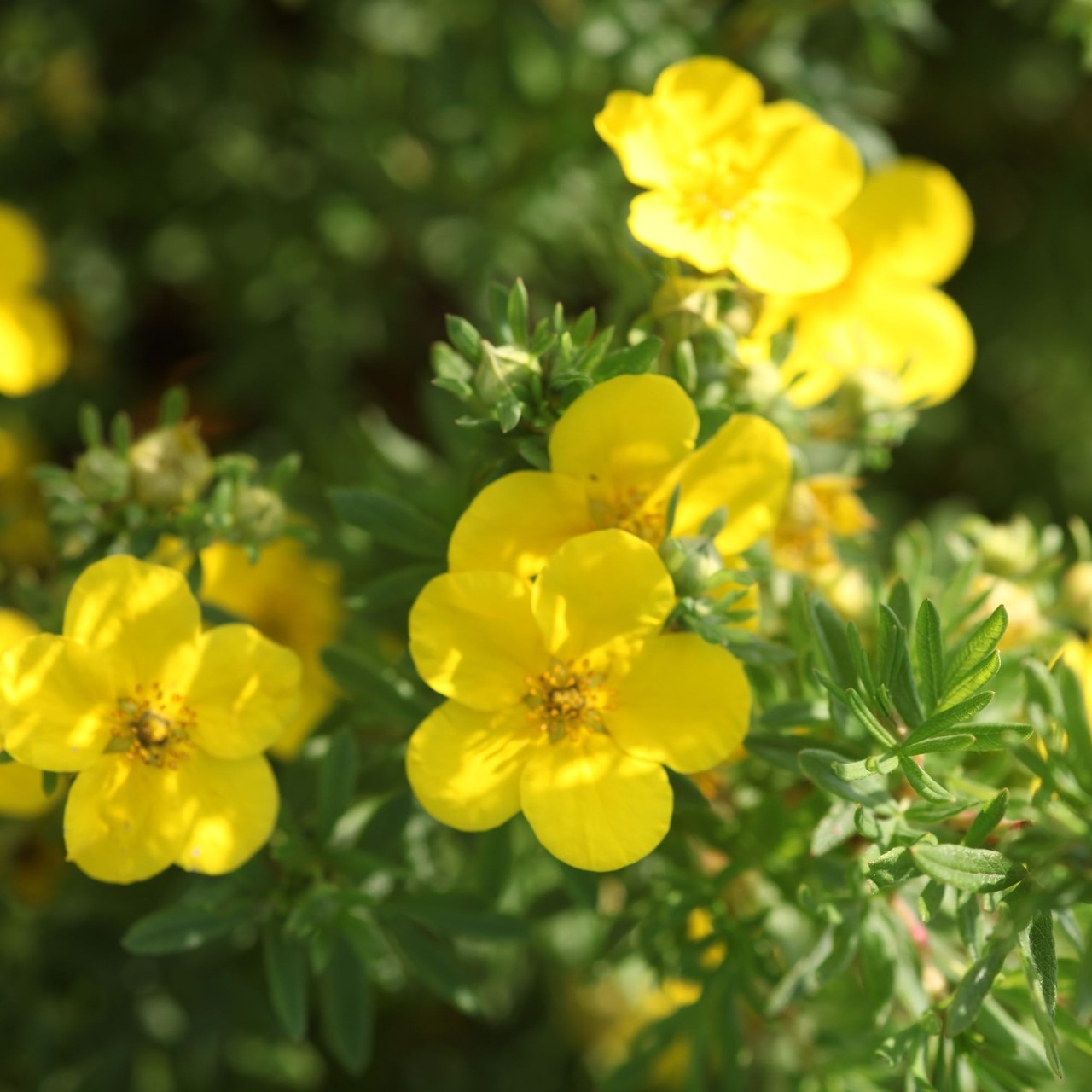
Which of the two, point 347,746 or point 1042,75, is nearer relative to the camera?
point 347,746

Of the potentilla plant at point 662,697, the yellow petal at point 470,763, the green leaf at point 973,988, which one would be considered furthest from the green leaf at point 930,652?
the yellow petal at point 470,763

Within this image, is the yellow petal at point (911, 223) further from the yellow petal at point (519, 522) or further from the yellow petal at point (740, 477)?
the yellow petal at point (519, 522)

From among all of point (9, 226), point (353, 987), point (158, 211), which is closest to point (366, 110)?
point (158, 211)

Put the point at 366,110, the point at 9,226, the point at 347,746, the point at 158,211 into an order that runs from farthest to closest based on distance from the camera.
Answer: the point at 158,211, the point at 366,110, the point at 9,226, the point at 347,746

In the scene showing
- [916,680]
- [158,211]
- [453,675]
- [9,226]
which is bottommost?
[158,211]

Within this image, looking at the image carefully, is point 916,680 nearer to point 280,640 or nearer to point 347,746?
point 347,746

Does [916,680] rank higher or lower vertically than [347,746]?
higher
